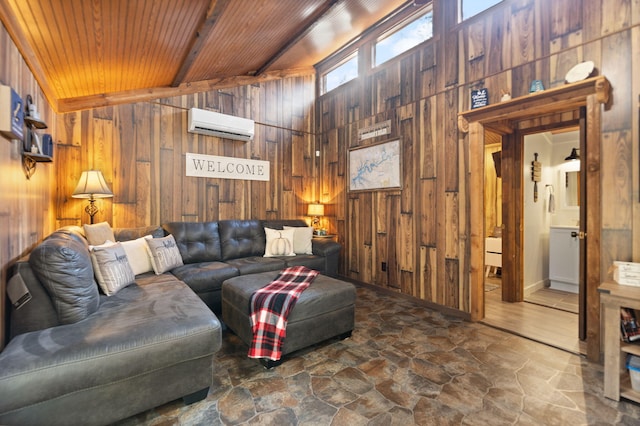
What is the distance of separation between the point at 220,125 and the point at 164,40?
56.2 inches

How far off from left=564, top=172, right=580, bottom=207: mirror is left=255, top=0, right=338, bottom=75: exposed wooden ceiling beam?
Answer: 14.4 ft

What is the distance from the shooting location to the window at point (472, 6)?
2.94 metres

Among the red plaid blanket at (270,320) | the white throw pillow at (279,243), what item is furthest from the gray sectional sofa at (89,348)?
the white throw pillow at (279,243)

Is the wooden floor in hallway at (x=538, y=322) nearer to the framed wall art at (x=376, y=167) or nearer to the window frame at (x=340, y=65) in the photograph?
the framed wall art at (x=376, y=167)

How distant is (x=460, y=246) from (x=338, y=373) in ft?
6.38

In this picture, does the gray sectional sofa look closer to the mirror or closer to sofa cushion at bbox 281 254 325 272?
sofa cushion at bbox 281 254 325 272

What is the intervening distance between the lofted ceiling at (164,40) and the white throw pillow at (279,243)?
90.4 inches

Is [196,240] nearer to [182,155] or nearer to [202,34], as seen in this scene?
[182,155]

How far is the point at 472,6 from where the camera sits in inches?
121

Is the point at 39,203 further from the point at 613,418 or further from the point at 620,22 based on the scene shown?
the point at 620,22

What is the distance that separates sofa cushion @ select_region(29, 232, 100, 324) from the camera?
162 cm

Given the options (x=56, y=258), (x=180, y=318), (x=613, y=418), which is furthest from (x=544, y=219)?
(x=56, y=258)

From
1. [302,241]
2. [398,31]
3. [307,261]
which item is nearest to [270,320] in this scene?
[307,261]

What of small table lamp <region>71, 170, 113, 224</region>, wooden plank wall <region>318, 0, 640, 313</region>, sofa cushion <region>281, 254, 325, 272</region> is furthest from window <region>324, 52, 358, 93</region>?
small table lamp <region>71, 170, 113, 224</region>
